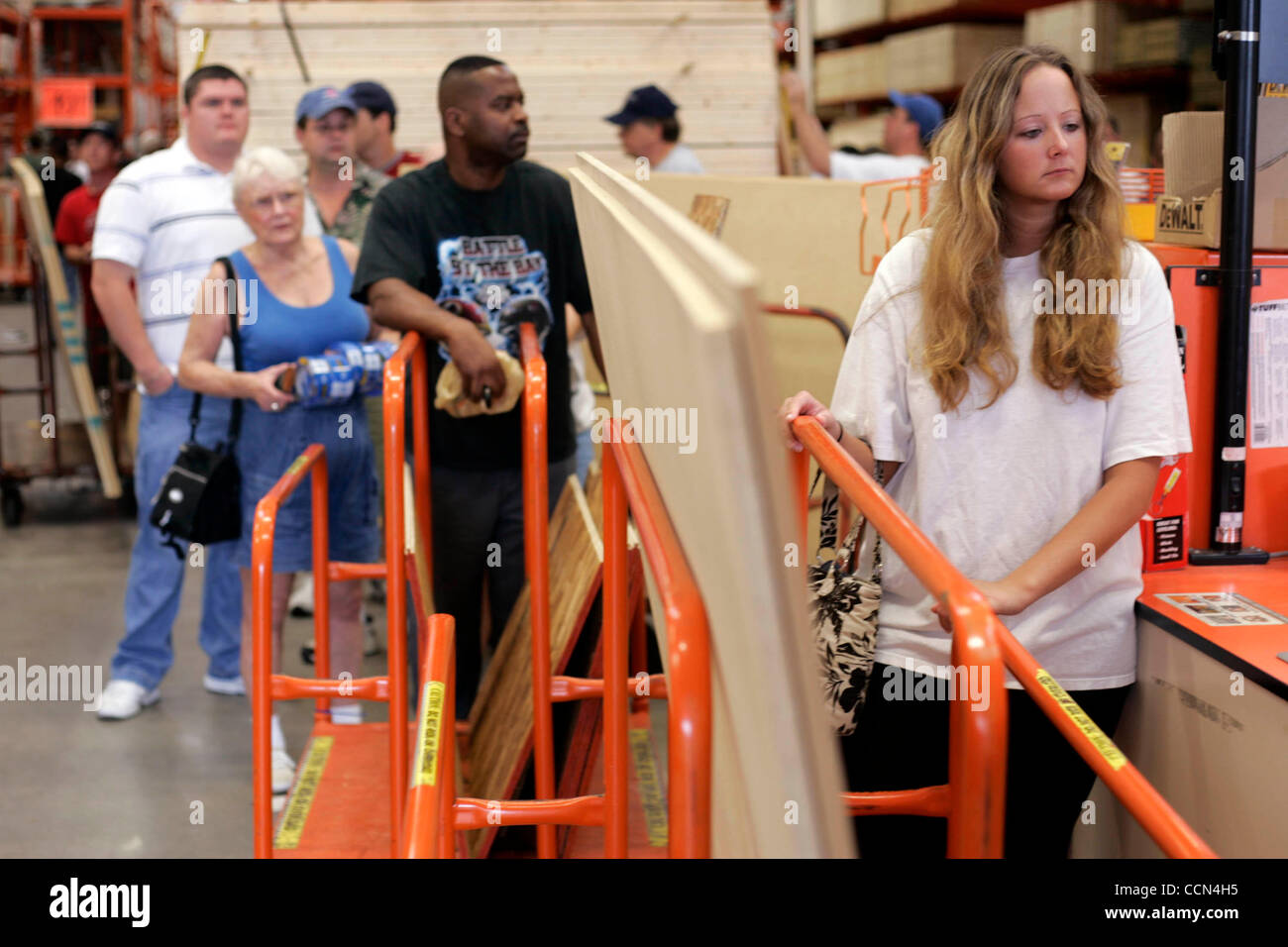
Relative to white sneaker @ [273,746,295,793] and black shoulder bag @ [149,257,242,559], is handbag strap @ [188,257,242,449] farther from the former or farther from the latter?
white sneaker @ [273,746,295,793]

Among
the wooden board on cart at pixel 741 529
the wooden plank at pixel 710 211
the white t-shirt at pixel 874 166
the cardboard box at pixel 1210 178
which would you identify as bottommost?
the wooden board on cart at pixel 741 529

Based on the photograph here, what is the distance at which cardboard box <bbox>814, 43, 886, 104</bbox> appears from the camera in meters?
9.31

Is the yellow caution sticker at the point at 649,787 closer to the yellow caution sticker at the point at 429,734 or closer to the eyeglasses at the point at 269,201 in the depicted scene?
the yellow caution sticker at the point at 429,734

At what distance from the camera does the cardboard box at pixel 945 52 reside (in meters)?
8.05

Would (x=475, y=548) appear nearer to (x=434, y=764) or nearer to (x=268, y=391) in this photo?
(x=268, y=391)

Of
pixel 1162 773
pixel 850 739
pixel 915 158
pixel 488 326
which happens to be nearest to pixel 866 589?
pixel 850 739

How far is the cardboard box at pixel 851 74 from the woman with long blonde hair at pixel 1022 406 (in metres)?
7.65

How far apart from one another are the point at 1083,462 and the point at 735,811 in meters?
1.09

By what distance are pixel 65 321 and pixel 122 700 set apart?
2511 mm

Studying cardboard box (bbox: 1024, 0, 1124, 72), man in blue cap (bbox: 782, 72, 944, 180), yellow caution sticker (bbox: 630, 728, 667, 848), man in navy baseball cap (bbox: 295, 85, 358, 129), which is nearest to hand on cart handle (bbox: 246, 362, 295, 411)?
yellow caution sticker (bbox: 630, 728, 667, 848)

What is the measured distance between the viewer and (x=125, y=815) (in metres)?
3.71

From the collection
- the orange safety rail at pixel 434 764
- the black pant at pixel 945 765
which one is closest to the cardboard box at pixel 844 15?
the black pant at pixel 945 765

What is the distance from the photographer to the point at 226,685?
458 cm
